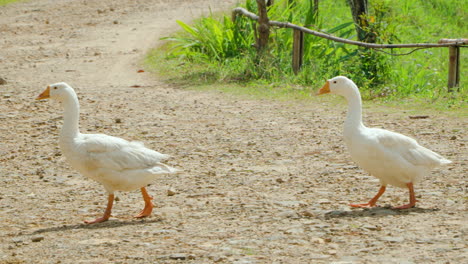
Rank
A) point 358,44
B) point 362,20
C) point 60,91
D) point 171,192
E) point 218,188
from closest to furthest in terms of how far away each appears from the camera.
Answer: point 60,91
point 171,192
point 218,188
point 358,44
point 362,20

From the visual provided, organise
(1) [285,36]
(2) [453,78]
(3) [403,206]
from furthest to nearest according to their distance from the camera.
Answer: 1. (1) [285,36]
2. (2) [453,78]
3. (3) [403,206]

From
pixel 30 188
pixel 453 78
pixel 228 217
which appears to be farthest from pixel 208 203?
pixel 453 78

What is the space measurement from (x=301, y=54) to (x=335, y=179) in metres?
6.23

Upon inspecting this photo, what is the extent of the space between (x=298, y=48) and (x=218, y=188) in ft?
21.6

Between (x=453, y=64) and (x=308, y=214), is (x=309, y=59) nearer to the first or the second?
(x=453, y=64)

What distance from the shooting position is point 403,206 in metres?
6.10

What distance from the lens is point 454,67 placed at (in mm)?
11531

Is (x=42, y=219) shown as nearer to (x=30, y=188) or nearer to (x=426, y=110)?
(x=30, y=188)

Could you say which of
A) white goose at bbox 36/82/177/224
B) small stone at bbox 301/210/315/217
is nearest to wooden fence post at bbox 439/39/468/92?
small stone at bbox 301/210/315/217

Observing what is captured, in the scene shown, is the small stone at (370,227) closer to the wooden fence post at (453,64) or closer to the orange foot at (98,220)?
the orange foot at (98,220)

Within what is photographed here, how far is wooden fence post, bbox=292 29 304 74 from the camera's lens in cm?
1330

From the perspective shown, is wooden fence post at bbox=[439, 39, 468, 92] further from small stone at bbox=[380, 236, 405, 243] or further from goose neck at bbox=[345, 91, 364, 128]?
small stone at bbox=[380, 236, 405, 243]

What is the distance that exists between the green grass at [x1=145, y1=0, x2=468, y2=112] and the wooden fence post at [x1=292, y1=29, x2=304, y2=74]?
189 millimetres

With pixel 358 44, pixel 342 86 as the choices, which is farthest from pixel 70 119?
pixel 358 44
